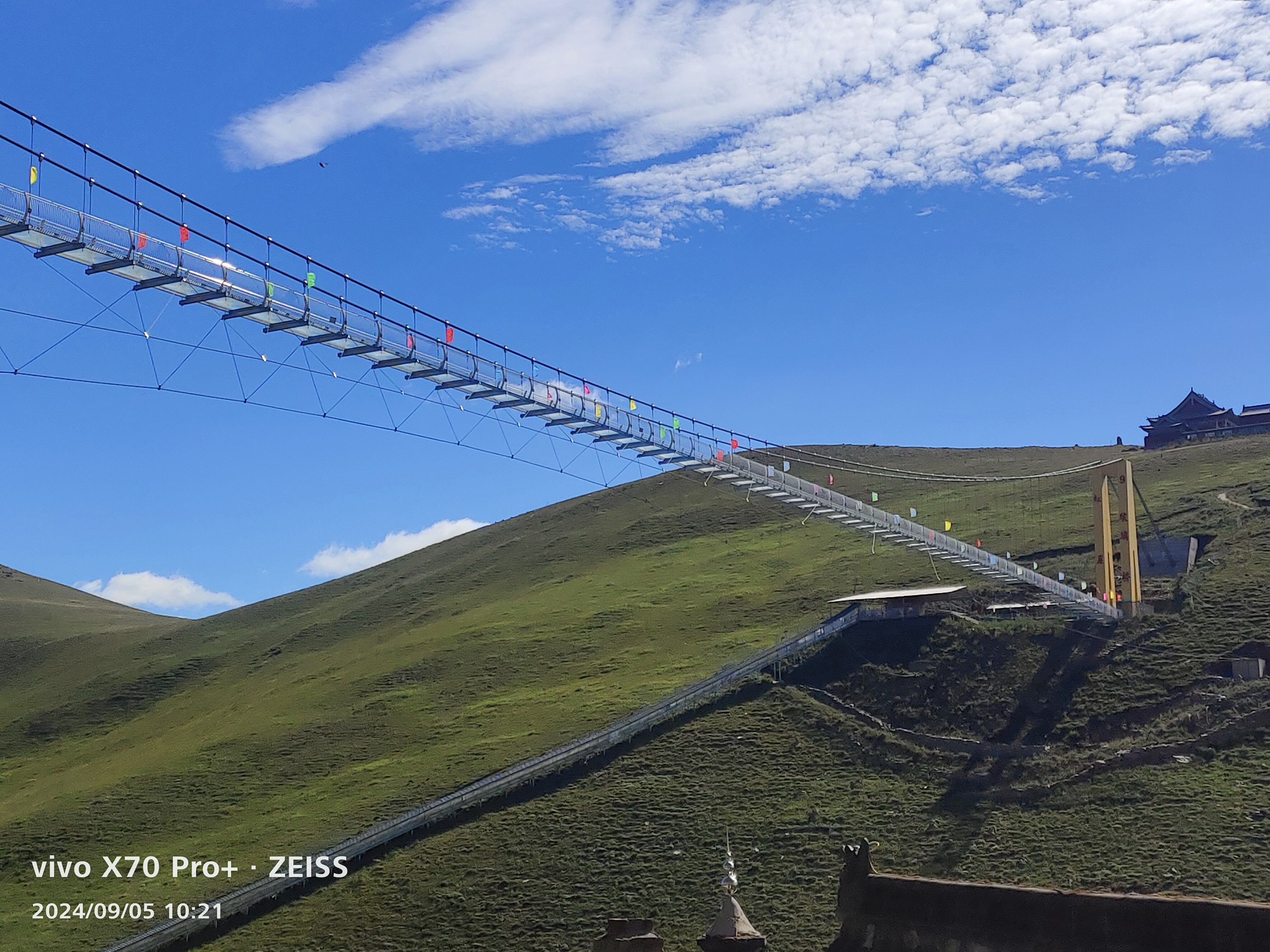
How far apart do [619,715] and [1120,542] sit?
79.5 feet

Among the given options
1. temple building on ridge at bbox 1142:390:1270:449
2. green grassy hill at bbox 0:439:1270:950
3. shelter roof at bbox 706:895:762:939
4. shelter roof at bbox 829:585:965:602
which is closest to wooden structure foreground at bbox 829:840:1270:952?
shelter roof at bbox 706:895:762:939

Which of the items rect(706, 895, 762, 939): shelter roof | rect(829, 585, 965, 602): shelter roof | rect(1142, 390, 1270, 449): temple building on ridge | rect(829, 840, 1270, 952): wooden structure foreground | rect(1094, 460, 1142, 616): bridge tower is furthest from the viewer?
rect(1142, 390, 1270, 449): temple building on ridge

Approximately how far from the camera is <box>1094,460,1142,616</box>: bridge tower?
2393 inches

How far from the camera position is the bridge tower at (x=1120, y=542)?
6078cm

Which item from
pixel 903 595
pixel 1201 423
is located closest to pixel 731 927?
pixel 903 595

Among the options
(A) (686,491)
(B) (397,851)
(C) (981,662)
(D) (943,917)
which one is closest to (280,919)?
(B) (397,851)

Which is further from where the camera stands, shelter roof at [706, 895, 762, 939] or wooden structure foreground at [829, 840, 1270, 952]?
shelter roof at [706, 895, 762, 939]

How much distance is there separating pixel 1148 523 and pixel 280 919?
5388cm

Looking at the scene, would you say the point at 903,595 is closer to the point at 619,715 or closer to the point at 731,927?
the point at 619,715

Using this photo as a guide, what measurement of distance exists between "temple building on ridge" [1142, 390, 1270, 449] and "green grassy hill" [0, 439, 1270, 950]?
10976 millimetres

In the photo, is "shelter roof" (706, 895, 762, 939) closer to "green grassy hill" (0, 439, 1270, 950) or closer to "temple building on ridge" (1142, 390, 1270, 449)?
"green grassy hill" (0, 439, 1270, 950)

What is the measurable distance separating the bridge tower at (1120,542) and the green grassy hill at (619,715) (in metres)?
2.34

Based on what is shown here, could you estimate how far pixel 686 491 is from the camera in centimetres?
12725

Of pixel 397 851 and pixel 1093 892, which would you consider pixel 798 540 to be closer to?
pixel 397 851
